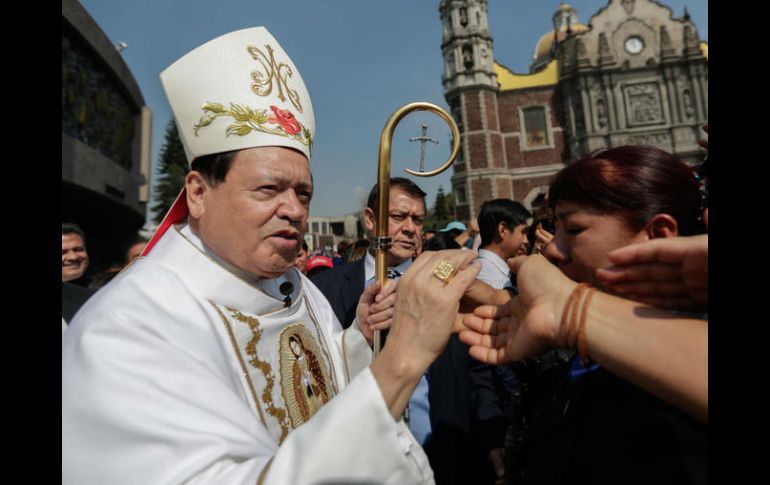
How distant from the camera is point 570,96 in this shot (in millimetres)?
32406

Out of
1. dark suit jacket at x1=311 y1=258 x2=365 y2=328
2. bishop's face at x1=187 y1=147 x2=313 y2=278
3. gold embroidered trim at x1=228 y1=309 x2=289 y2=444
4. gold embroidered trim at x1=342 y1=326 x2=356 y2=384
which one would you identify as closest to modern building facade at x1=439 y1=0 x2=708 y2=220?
dark suit jacket at x1=311 y1=258 x2=365 y2=328

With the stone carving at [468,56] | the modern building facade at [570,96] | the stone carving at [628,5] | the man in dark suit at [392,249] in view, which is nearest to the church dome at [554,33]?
the stone carving at [628,5]

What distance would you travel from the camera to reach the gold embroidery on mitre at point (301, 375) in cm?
191

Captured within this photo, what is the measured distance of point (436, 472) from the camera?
107 inches

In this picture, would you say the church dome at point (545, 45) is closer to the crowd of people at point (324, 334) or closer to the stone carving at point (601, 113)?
the stone carving at point (601, 113)

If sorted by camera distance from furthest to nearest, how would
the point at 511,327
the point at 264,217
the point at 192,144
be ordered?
1. the point at 192,144
2. the point at 264,217
3. the point at 511,327

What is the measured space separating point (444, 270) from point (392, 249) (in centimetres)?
242

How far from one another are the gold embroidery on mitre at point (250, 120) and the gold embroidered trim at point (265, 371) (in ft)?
2.51

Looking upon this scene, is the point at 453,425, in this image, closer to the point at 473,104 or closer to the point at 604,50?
the point at 473,104

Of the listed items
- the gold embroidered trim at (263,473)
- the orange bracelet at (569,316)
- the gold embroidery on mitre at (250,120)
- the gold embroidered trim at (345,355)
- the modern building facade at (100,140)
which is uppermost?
the modern building facade at (100,140)

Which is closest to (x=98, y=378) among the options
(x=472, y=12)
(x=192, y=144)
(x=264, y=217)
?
(x=264, y=217)

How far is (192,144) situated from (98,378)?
3.77 feet
